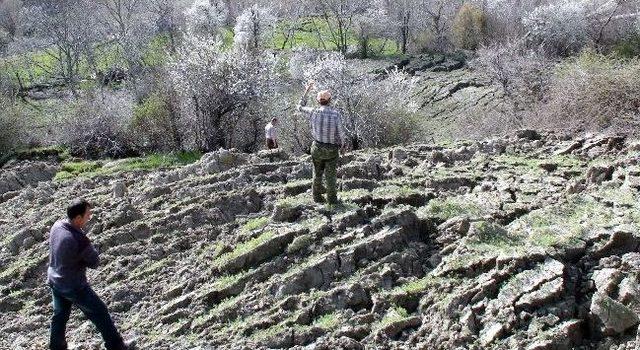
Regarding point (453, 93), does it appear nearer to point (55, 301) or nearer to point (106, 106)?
point (106, 106)

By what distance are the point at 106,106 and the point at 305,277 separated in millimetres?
18355

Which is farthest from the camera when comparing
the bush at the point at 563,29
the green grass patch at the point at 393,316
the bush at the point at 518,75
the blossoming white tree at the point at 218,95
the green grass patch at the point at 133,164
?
the bush at the point at 563,29

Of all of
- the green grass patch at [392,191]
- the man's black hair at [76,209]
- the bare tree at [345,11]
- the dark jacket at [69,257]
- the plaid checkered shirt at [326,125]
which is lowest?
the green grass patch at [392,191]

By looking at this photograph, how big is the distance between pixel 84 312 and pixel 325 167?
4.37 m

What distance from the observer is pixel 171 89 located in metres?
23.5

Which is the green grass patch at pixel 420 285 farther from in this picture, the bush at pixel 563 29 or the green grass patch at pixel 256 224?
the bush at pixel 563 29

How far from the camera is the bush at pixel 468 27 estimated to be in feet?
168

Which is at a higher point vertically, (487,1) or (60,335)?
(487,1)

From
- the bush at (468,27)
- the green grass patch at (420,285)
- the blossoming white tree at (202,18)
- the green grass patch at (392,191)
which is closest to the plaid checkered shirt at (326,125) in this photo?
the green grass patch at (392,191)

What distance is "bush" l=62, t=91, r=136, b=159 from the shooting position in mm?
24312

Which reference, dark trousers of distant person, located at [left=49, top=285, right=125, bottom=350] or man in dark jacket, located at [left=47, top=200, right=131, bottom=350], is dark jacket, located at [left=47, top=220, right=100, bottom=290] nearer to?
man in dark jacket, located at [left=47, top=200, right=131, bottom=350]

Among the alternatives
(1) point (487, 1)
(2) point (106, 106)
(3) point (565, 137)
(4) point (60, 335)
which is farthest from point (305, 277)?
(1) point (487, 1)

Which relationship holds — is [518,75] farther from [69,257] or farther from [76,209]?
[69,257]

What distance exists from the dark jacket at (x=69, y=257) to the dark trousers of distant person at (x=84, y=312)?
0.11 meters
